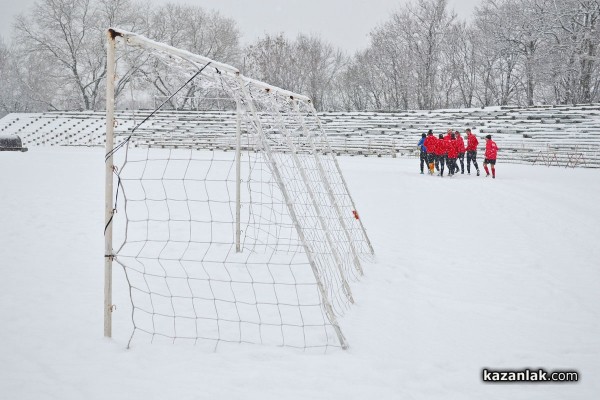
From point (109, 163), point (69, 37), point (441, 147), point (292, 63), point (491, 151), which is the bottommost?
point (109, 163)

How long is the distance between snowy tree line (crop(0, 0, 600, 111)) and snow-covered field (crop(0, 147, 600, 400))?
26522mm

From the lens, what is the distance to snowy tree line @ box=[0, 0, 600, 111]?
92.5ft

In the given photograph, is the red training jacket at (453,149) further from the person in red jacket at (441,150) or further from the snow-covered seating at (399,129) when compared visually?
the snow-covered seating at (399,129)

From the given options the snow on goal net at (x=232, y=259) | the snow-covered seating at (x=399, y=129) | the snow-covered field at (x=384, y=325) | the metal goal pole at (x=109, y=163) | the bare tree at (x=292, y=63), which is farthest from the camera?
the bare tree at (x=292, y=63)

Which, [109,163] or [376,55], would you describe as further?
[376,55]

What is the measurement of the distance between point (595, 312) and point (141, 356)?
445 cm

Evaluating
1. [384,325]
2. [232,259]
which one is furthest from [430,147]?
[384,325]

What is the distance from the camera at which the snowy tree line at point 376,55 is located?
2820 centimetres

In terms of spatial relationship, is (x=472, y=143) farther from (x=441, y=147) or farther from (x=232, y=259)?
Answer: (x=232, y=259)

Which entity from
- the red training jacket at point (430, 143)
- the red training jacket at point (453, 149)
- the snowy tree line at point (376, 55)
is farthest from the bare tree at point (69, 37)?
the red training jacket at point (453, 149)

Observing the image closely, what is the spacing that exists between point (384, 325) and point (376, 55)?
4063 centimetres

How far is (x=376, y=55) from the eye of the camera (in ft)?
131

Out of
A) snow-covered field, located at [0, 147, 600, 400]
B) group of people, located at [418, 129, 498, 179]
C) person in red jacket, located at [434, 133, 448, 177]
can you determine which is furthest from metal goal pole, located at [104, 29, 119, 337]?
person in red jacket, located at [434, 133, 448, 177]

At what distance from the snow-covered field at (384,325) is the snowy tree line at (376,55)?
2652 cm
